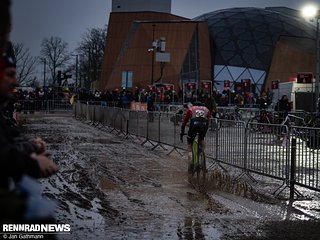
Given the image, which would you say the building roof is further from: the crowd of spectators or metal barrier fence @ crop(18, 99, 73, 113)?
the crowd of spectators

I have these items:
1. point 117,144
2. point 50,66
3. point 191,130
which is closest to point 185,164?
point 191,130

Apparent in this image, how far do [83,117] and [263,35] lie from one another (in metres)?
54.4

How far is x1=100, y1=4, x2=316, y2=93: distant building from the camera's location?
7200 cm

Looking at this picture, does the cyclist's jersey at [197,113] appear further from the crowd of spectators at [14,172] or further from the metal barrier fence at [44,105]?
the metal barrier fence at [44,105]

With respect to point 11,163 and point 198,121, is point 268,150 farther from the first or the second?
point 11,163

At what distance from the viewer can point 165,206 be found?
27.2ft

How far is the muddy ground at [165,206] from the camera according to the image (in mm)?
6754

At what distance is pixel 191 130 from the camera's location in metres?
11.5

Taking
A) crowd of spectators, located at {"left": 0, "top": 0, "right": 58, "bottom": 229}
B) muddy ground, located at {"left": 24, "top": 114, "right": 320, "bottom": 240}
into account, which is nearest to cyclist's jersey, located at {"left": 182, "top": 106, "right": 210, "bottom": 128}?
muddy ground, located at {"left": 24, "top": 114, "right": 320, "bottom": 240}

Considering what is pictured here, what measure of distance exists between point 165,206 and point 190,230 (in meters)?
1.51

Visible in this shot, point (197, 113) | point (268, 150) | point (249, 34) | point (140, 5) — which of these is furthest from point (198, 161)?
point (140, 5)

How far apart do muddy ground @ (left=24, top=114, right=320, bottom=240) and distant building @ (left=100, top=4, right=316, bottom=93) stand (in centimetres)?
5349

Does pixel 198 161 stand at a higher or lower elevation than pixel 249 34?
lower

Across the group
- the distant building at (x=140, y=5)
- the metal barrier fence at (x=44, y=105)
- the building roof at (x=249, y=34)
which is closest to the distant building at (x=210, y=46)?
the building roof at (x=249, y=34)
